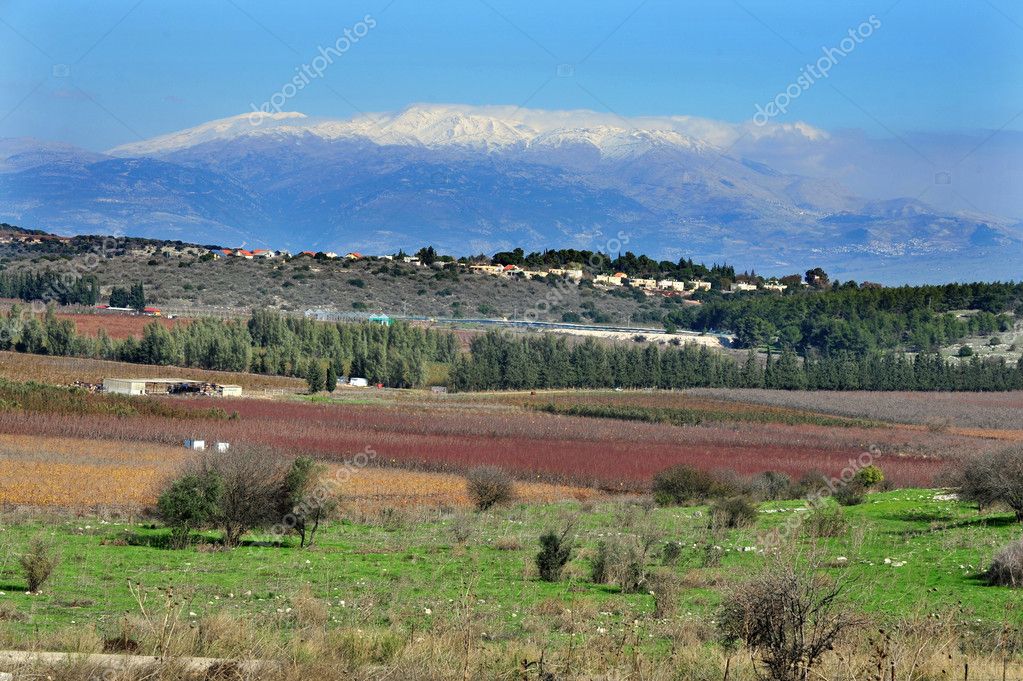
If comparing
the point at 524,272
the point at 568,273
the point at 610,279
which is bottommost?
the point at 610,279

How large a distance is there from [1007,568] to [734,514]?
26.9 feet

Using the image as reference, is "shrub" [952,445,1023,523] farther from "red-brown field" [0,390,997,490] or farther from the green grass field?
"red-brown field" [0,390,997,490]

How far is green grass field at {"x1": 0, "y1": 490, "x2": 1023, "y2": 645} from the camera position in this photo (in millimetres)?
14336

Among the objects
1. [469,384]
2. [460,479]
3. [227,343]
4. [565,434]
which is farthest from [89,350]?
[460,479]

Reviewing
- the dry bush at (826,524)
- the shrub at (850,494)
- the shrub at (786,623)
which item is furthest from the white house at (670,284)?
the shrub at (786,623)

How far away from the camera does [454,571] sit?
1886 cm

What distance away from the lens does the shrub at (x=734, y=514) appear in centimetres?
2436

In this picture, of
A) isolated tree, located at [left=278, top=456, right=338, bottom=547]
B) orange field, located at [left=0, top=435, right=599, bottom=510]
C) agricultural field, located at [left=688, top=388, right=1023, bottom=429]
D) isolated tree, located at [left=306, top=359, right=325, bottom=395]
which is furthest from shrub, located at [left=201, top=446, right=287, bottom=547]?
agricultural field, located at [left=688, top=388, right=1023, bottom=429]

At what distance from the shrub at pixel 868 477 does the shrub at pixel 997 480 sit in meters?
6.41

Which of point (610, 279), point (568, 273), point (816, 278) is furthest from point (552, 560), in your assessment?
point (816, 278)

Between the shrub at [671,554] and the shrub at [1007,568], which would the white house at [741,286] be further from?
the shrub at [1007,568]

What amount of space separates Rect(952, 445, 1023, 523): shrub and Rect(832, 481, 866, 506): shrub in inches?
164

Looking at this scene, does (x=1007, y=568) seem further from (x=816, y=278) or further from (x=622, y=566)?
(x=816, y=278)

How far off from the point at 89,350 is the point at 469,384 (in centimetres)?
2459
